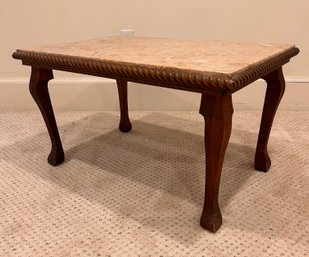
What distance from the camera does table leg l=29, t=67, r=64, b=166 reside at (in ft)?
3.74

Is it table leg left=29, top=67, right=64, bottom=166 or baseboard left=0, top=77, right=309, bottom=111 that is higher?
table leg left=29, top=67, right=64, bottom=166

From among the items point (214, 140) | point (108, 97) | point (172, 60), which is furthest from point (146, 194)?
point (108, 97)

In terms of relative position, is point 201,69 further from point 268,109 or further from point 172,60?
point 268,109

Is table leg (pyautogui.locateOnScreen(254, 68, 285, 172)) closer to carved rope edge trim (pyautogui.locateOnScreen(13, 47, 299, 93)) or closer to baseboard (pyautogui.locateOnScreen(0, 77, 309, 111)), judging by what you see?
carved rope edge trim (pyautogui.locateOnScreen(13, 47, 299, 93))

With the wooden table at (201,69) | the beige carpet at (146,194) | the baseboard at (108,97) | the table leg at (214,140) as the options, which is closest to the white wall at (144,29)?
the baseboard at (108,97)

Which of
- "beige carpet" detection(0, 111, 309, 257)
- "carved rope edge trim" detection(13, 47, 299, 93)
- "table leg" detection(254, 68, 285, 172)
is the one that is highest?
"carved rope edge trim" detection(13, 47, 299, 93)

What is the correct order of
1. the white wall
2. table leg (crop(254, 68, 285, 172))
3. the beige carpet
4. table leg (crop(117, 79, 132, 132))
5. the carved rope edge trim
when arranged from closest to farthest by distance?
the carved rope edge trim
the beige carpet
table leg (crop(254, 68, 285, 172))
table leg (crop(117, 79, 132, 132))
the white wall

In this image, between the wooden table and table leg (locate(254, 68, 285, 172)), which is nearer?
the wooden table

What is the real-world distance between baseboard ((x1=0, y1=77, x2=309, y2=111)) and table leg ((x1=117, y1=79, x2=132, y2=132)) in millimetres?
320

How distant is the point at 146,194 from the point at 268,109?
0.54 metres

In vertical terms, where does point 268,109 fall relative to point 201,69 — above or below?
below

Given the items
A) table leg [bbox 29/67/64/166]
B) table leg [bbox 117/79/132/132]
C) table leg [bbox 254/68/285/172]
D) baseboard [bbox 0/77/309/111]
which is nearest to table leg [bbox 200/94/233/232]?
table leg [bbox 254/68/285/172]

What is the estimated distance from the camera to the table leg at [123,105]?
151 centimetres

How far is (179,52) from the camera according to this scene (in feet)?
3.16
